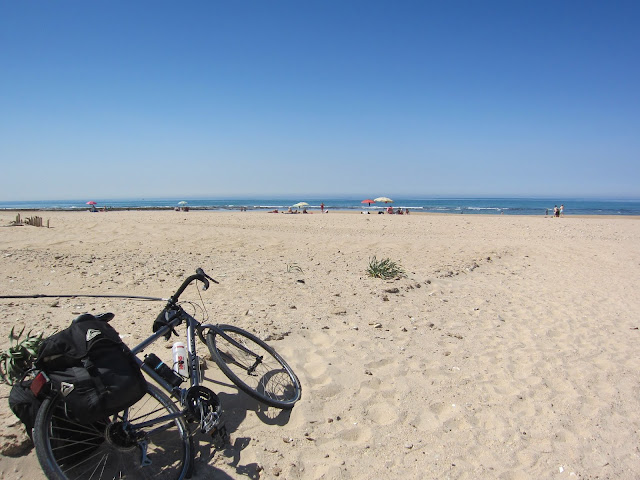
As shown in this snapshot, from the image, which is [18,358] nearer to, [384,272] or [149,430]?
[149,430]

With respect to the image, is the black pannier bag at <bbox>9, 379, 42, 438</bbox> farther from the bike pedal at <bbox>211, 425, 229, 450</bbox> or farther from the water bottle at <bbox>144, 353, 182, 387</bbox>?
the bike pedal at <bbox>211, 425, 229, 450</bbox>

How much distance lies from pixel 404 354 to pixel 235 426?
221 centimetres

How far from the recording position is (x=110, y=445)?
2459mm

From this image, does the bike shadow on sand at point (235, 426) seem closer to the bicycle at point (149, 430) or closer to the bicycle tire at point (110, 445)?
the bicycle at point (149, 430)

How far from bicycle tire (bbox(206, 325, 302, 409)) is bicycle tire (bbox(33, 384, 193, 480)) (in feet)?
2.28

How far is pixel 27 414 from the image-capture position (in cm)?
231

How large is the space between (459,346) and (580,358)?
57.2 inches

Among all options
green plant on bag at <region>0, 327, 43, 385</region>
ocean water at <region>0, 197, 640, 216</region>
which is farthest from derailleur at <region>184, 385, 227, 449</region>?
ocean water at <region>0, 197, 640, 216</region>

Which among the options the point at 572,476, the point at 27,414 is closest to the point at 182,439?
the point at 27,414

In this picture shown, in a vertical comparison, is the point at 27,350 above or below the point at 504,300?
above

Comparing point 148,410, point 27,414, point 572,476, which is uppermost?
point 27,414

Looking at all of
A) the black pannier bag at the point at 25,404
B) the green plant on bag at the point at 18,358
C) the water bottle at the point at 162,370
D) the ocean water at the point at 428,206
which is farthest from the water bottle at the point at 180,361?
the ocean water at the point at 428,206

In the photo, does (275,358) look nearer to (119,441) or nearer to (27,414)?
(119,441)

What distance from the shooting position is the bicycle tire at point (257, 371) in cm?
340
